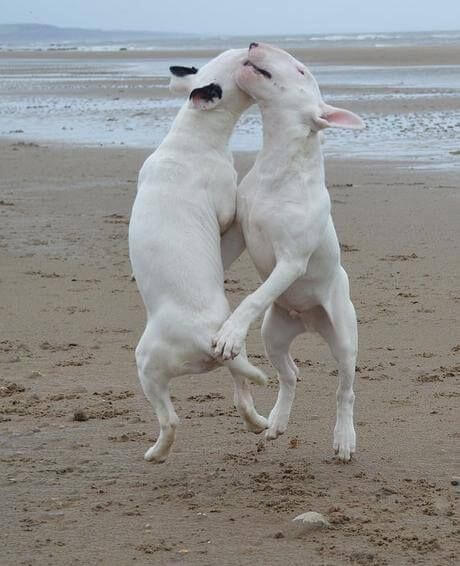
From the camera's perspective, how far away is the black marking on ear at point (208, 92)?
5105mm

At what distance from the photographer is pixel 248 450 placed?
594 centimetres

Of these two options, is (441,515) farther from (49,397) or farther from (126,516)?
(49,397)

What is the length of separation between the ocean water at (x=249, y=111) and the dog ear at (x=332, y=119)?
34.7 ft

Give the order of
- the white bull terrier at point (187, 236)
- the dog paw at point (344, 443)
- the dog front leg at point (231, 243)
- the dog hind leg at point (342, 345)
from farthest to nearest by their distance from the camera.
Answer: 1. the dog paw at point (344, 443)
2. the dog hind leg at point (342, 345)
3. the dog front leg at point (231, 243)
4. the white bull terrier at point (187, 236)

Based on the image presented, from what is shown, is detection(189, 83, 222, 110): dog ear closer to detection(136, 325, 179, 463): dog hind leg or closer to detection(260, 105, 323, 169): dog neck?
detection(260, 105, 323, 169): dog neck

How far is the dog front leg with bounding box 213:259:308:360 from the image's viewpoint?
4793 millimetres

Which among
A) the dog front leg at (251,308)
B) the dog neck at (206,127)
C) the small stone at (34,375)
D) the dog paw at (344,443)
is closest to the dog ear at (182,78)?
the dog neck at (206,127)

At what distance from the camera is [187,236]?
499 centimetres

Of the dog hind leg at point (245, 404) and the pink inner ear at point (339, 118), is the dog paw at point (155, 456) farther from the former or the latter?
the pink inner ear at point (339, 118)

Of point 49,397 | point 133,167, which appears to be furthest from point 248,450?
point 133,167

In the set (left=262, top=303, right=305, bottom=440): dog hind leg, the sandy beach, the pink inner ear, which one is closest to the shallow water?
the sandy beach

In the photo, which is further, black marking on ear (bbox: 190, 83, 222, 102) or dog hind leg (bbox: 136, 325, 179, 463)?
black marking on ear (bbox: 190, 83, 222, 102)

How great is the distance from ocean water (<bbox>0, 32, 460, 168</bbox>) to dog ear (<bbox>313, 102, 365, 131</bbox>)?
10580mm

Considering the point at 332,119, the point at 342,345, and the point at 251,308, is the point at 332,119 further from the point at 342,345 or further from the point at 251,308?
the point at 342,345
